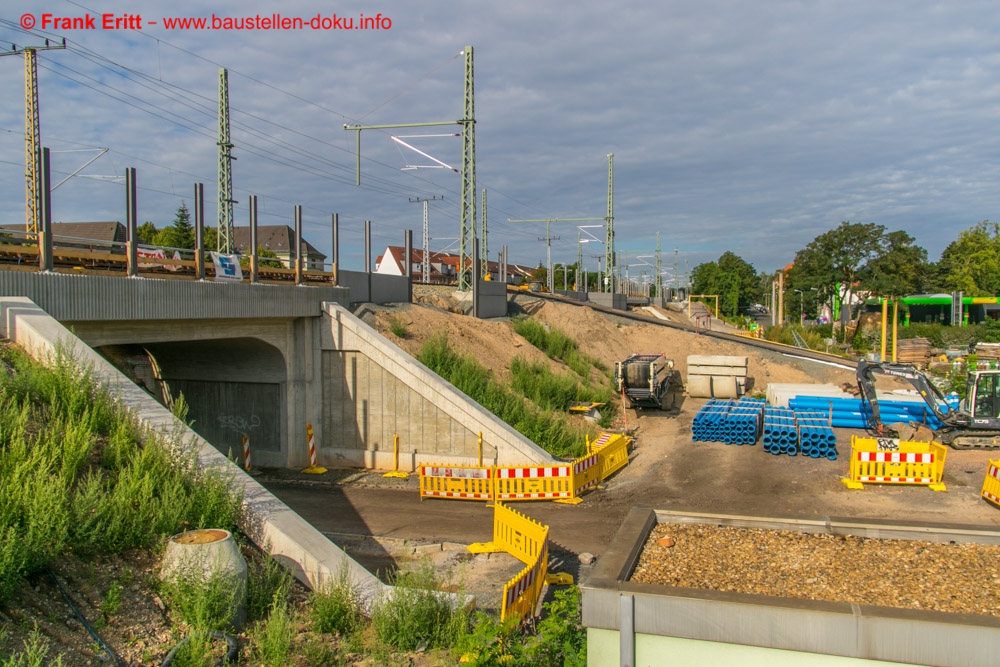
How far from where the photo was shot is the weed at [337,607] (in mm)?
7539

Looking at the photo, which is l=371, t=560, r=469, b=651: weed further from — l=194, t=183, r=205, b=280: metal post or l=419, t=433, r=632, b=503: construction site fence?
l=194, t=183, r=205, b=280: metal post

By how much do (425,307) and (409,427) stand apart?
7.82 m

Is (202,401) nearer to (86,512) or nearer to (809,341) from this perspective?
(86,512)

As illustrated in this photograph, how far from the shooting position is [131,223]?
1574cm

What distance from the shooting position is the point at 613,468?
1944 centimetres

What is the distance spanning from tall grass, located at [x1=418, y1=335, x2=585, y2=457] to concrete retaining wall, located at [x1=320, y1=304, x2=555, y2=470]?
163cm

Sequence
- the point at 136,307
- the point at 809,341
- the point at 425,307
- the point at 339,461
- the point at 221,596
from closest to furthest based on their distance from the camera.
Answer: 1. the point at 221,596
2. the point at 136,307
3. the point at 339,461
4. the point at 425,307
5. the point at 809,341

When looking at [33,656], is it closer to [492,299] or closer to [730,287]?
[492,299]

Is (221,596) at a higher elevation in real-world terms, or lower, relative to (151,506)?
lower

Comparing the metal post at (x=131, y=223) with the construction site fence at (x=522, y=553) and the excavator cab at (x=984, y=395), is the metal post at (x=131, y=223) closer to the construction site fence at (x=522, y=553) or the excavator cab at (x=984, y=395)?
the construction site fence at (x=522, y=553)

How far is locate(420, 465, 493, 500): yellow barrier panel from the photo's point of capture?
17.4 metres

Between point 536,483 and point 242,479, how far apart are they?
8743mm

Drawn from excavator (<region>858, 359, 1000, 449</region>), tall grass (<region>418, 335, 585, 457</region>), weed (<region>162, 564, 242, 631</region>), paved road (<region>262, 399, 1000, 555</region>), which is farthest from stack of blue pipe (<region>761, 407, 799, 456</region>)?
weed (<region>162, 564, 242, 631</region>)

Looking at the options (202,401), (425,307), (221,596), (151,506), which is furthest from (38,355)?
(425,307)
